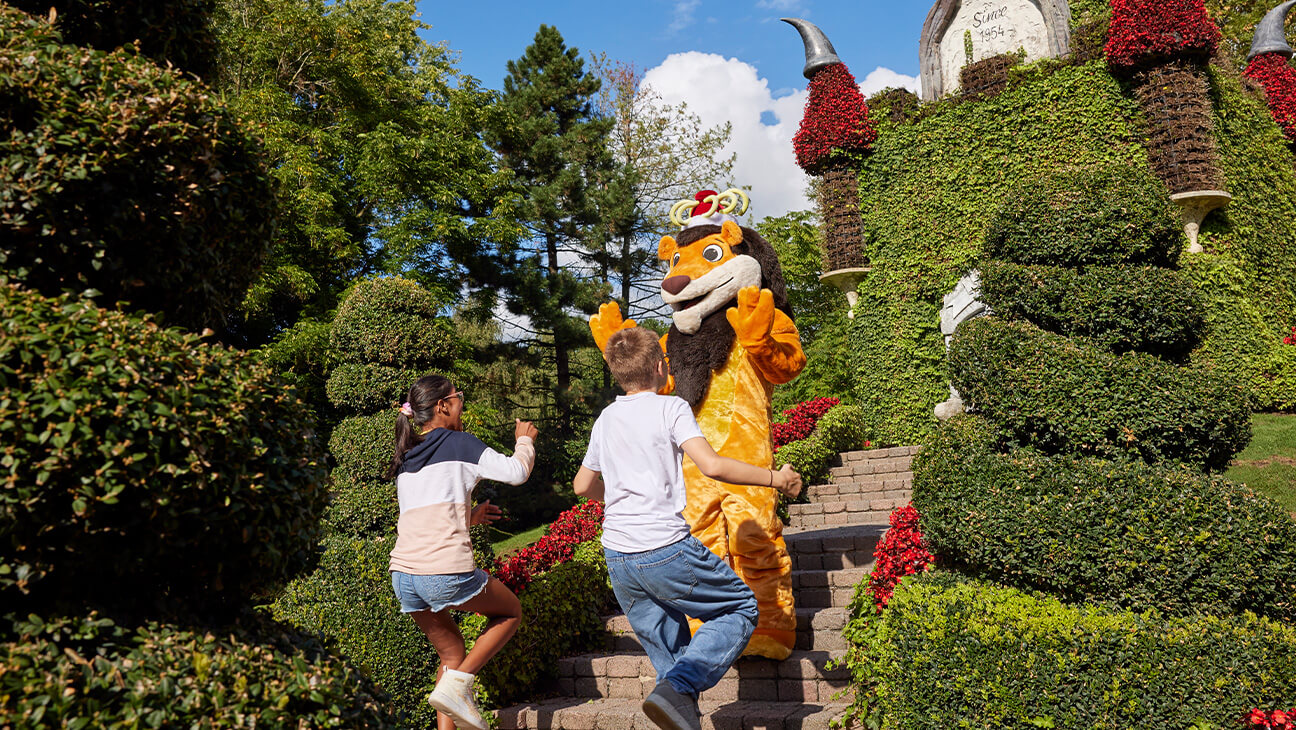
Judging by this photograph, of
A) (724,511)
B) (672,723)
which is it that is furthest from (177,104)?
(724,511)

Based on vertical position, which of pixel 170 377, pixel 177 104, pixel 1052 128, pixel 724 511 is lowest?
pixel 724 511

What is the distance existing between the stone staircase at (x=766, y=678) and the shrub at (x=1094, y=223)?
8.20 ft

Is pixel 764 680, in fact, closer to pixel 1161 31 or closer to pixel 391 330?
pixel 391 330

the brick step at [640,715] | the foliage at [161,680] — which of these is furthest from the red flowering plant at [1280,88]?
the foliage at [161,680]

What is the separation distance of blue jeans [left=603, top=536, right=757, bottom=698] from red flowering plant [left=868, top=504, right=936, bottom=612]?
1.87m

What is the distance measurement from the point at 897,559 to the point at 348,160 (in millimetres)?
15372

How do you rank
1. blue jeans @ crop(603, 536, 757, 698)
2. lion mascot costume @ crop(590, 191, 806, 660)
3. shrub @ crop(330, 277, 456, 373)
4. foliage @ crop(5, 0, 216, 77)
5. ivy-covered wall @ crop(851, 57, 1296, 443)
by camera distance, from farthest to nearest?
1. ivy-covered wall @ crop(851, 57, 1296, 443)
2. shrub @ crop(330, 277, 456, 373)
3. lion mascot costume @ crop(590, 191, 806, 660)
4. blue jeans @ crop(603, 536, 757, 698)
5. foliage @ crop(5, 0, 216, 77)

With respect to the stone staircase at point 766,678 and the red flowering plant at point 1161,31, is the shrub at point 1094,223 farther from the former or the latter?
the red flowering plant at point 1161,31

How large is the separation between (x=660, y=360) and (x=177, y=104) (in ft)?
6.91

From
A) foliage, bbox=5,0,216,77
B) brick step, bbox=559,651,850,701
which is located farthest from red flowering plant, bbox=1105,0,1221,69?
foliage, bbox=5,0,216,77

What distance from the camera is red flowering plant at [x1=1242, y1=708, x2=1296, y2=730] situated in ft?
11.0

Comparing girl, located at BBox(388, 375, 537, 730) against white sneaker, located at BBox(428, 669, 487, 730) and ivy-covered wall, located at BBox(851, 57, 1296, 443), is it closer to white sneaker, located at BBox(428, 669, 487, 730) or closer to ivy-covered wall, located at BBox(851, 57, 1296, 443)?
white sneaker, located at BBox(428, 669, 487, 730)

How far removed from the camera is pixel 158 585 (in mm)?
2193

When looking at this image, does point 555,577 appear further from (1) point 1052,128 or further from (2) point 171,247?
(1) point 1052,128
